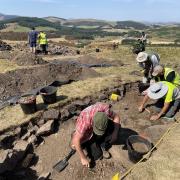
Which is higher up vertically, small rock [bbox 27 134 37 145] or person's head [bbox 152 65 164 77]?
person's head [bbox 152 65 164 77]

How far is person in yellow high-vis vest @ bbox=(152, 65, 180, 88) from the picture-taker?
8070 mm

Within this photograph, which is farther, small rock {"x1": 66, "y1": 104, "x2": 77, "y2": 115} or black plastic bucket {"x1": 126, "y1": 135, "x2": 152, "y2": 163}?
small rock {"x1": 66, "y1": 104, "x2": 77, "y2": 115}

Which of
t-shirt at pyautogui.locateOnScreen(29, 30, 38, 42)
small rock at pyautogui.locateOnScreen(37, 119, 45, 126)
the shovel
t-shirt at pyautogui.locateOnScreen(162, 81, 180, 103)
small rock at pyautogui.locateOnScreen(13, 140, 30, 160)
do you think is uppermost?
t-shirt at pyautogui.locateOnScreen(29, 30, 38, 42)

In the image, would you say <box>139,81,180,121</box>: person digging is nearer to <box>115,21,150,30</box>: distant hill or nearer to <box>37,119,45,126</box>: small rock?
<box>37,119,45,126</box>: small rock

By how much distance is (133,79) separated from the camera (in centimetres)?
1139

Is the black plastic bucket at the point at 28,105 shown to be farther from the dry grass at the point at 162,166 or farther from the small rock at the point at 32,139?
the dry grass at the point at 162,166

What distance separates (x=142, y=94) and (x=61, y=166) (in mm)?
4297

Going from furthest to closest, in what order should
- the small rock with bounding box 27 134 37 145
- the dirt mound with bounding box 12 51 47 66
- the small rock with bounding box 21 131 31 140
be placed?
the dirt mound with bounding box 12 51 47 66 < the small rock with bounding box 21 131 31 140 < the small rock with bounding box 27 134 37 145

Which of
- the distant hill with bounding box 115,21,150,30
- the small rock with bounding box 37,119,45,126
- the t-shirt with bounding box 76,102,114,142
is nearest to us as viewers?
the t-shirt with bounding box 76,102,114,142

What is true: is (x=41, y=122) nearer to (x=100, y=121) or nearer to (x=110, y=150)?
(x=110, y=150)

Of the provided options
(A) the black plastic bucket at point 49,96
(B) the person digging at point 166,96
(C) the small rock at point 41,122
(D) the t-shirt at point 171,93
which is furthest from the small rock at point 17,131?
(D) the t-shirt at point 171,93

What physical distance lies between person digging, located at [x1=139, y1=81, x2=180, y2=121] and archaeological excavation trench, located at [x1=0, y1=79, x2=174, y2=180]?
27 cm

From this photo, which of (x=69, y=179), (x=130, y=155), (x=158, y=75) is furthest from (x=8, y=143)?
(x=158, y=75)

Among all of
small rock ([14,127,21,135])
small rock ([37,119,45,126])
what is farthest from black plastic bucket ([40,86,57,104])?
small rock ([14,127,21,135])
